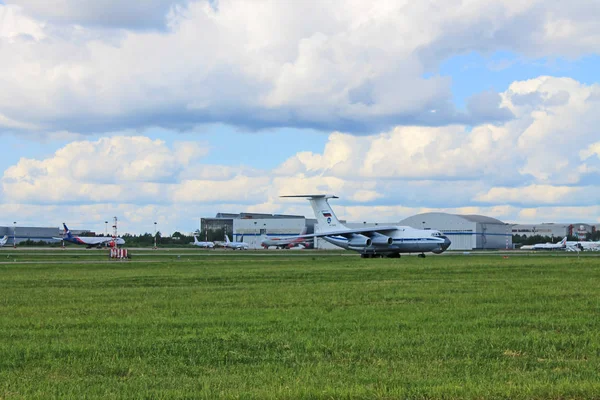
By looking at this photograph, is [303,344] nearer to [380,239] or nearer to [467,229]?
[380,239]

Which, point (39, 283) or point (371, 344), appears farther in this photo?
point (39, 283)

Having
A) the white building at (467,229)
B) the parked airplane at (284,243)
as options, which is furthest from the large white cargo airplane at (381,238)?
the white building at (467,229)

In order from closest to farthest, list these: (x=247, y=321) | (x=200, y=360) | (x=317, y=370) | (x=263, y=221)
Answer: (x=317, y=370) → (x=200, y=360) → (x=247, y=321) → (x=263, y=221)

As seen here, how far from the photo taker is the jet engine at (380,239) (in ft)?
242

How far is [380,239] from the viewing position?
244 feet

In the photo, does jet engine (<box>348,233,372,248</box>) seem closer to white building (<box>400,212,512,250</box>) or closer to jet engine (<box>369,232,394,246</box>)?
jet engine (<box>369,232,394,246</box>)

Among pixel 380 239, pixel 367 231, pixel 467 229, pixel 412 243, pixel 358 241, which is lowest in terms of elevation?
pixel 412 243

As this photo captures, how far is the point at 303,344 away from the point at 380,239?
2406 inches

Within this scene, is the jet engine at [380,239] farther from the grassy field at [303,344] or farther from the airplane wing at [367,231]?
the grassy field at [303,344]

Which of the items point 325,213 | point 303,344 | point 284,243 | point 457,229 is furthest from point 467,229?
point 303,344

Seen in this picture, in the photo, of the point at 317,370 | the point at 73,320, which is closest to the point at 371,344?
the point at 317,370

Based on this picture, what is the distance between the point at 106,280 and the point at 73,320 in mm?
15320

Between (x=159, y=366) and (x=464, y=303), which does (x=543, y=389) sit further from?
(x=464, y=303)

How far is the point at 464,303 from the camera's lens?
68.9 ft
